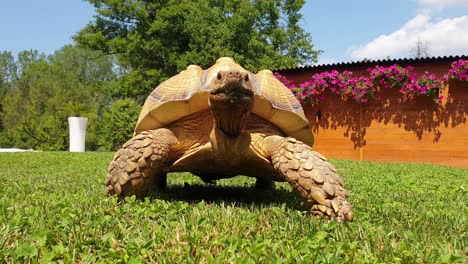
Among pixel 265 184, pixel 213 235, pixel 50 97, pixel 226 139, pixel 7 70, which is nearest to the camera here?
pixel 213 235

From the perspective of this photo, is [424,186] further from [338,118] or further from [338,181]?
[338,118]

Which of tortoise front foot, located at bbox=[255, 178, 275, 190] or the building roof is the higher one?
the building roof

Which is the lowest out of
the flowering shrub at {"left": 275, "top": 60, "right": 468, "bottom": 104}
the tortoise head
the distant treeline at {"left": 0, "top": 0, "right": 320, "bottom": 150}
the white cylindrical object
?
the white cylindrical object

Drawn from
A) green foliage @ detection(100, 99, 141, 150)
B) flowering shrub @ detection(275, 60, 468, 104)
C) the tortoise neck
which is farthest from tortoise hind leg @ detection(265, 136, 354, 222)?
green foliage @ detection(100, 99, 141, 150)

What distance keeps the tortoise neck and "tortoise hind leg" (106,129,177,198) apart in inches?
15.4

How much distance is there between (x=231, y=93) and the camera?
2.19 meters

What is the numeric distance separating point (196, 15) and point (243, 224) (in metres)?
20.8

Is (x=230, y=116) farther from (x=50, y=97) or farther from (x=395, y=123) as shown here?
(x=50, y=97)

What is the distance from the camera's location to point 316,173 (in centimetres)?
228

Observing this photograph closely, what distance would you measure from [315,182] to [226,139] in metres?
0.59

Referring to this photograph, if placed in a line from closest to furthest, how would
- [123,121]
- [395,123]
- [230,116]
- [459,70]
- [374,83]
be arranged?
1. [230,116]
2. [459,70]
3. [374,83]
4. [395,123]
5. [123,121]

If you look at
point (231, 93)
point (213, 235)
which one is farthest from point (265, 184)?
point (213, 235)

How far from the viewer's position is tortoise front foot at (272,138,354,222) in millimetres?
2217

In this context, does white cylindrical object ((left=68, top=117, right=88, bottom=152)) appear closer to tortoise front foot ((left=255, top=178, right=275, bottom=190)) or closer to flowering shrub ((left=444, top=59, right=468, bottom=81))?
flowering shrub ((left=444, top=59, right=468, bottom=81))
